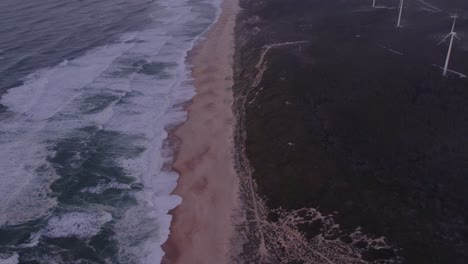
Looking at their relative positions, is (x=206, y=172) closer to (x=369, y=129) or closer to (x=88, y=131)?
(x=88, y=131)

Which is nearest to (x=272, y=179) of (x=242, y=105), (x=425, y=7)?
(x=242, y=105)

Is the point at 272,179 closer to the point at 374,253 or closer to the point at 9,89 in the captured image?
the point at 374,253

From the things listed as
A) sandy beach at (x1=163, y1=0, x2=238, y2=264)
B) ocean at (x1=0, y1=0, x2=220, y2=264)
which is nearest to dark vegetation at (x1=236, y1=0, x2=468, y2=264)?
sandy beach at (x1=163, y1=0, x2=238, y2=264)

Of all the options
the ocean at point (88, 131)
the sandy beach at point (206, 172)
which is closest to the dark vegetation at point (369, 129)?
the sandy beach at point (206, 172)

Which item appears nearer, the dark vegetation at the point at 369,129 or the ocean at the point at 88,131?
the dark vegetation at the point at 369,129

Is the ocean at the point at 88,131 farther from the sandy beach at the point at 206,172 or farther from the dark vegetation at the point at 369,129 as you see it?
the dark vegetation at the point at 369,129

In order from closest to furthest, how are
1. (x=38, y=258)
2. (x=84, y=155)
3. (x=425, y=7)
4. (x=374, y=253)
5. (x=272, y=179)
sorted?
(x=374, y=253), (x=38, y=258), (x=272, y=179), (x=84, y=155), (x=425, y=7)
